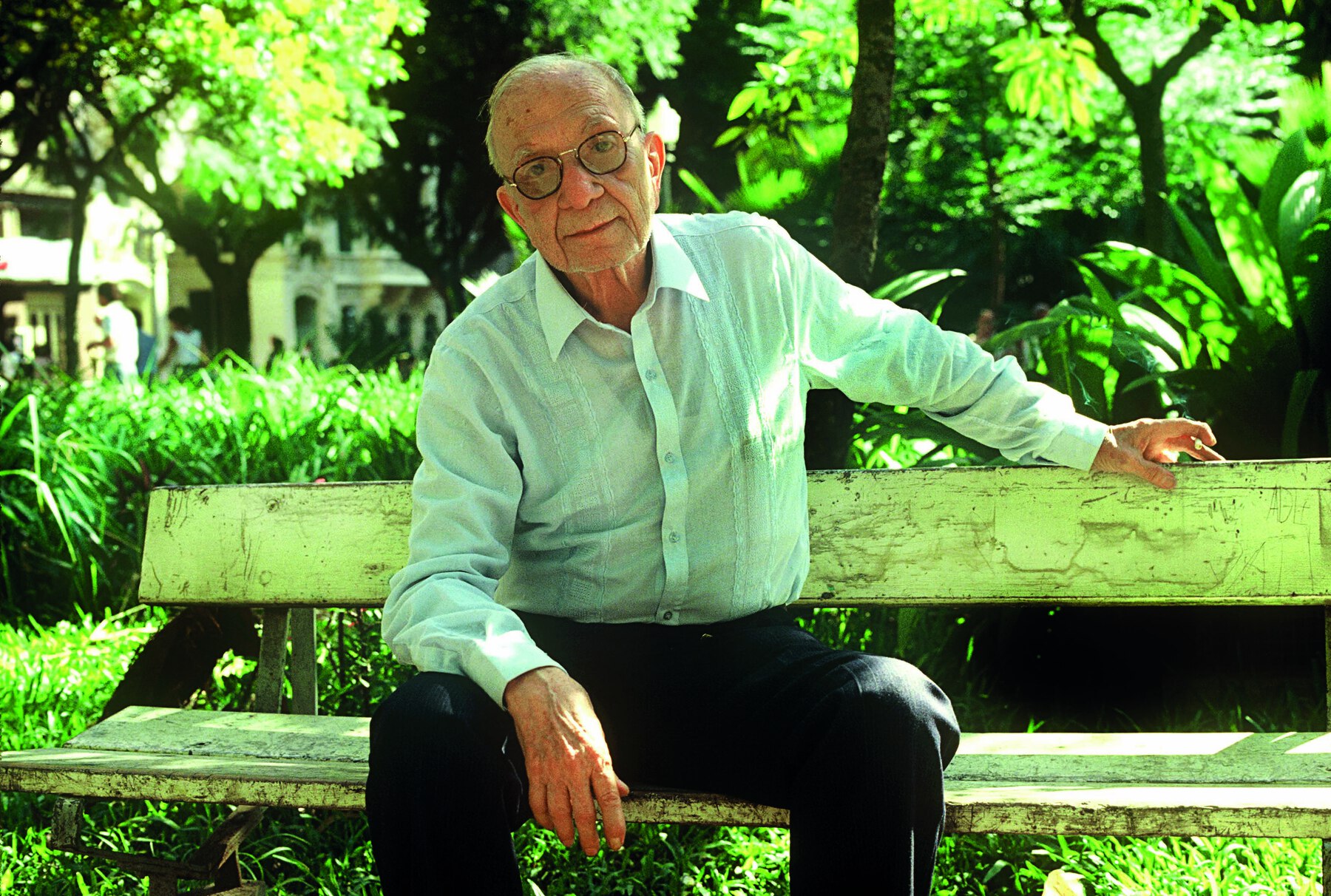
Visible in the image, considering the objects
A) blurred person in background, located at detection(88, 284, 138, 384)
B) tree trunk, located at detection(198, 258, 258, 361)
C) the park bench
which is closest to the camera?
the park bench

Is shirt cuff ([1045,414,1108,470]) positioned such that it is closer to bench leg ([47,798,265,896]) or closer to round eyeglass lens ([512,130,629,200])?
round eyeglass lens ([512,130,629,200])

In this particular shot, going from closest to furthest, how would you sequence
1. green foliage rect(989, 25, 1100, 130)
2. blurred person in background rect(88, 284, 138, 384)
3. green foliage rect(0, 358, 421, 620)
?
green foliage rect(0, 358, 421, 620) → green foliage rect(989, 25, 1100, 130) → blurred person in background rect(88, 284, 138, 384)

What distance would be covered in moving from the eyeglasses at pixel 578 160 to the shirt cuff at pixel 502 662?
766 millimetres

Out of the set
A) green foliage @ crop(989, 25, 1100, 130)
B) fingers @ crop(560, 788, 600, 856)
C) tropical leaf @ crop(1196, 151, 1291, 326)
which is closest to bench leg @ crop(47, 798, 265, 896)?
fingers @ crop(560, 788, 600, 856)

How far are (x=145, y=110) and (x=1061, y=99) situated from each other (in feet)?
41.7

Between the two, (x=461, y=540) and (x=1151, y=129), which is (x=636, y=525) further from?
(x=1151, y=129)

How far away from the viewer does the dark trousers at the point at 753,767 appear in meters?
1.79

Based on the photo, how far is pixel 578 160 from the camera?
7.16 feet

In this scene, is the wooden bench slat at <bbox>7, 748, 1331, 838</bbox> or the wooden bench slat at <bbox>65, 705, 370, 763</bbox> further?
the wooden bench slat at <bbox>65, 705, 370, 763</bbox>

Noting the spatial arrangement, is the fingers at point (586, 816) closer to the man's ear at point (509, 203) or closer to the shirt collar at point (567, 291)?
the shirt collar at point (567, 291)

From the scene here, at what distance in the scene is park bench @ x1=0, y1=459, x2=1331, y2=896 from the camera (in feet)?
6.68

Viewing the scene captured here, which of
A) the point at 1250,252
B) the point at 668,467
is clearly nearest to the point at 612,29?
the point at 1250,252

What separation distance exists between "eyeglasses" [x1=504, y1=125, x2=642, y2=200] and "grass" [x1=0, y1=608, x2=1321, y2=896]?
4.67 ft

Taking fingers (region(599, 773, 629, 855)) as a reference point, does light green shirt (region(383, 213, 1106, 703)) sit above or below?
above
